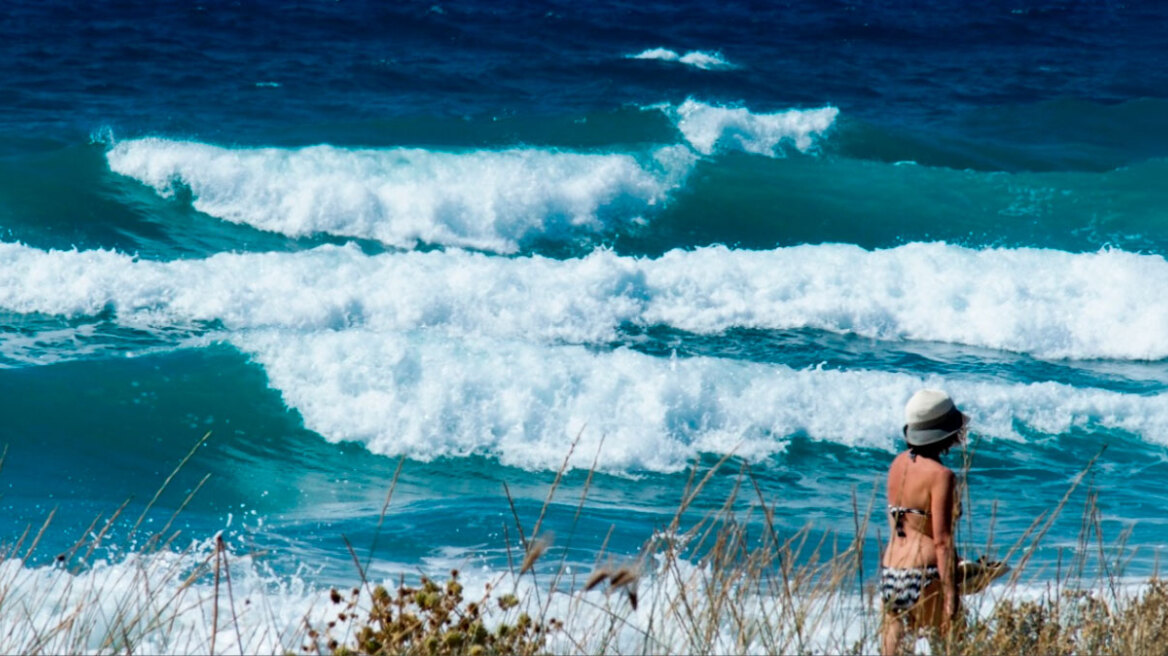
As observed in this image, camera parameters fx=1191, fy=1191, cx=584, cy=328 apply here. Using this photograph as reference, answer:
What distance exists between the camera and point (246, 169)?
1739cm

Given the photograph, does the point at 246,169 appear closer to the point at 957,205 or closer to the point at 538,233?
the point at 538,233

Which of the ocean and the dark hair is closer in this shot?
the dark hair

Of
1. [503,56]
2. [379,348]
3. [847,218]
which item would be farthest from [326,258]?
[503,56]

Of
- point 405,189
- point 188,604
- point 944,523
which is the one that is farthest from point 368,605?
point 405,189

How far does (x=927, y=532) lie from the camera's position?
430cm

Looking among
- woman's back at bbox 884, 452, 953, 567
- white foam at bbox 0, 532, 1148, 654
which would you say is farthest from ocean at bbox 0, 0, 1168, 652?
woman's back at bbox 884, 452, 953, 567

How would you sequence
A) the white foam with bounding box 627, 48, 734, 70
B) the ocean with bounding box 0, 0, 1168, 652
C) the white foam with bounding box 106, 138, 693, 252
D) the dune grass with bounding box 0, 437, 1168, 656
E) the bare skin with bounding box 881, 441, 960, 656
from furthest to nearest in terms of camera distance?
the white foam with bounding box 627, 48, 734, 70
the white foam with bounding box 106, 138, 693, 252
the ocean with bounding box 0, 0, 1168, 652
the bare skin with bounding box 881, 441, 960, 656
the dune grass with bounding box 0, 437, 1168, 656

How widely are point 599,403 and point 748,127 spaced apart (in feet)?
41.3

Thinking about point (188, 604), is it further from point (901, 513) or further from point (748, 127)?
point (748, 127)

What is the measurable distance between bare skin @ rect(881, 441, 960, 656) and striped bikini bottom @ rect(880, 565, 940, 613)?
0.06 feet

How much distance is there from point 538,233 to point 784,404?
735cm

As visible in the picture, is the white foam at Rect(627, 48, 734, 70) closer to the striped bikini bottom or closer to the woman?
the woman

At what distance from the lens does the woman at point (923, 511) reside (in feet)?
13.6

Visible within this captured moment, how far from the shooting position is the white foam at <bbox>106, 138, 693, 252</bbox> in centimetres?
1656
